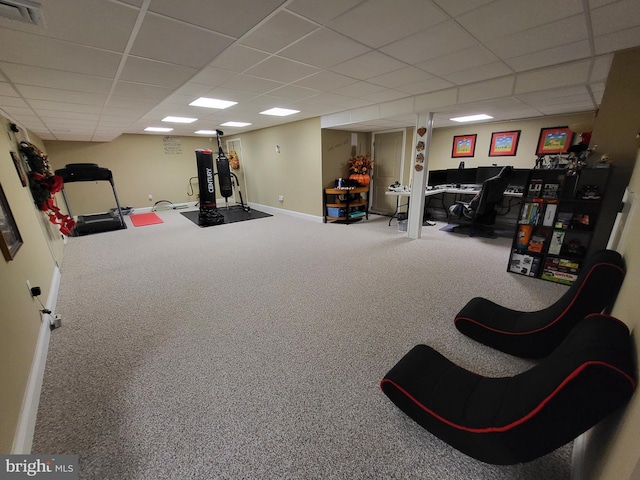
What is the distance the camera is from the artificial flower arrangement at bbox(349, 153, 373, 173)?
19.6 feet

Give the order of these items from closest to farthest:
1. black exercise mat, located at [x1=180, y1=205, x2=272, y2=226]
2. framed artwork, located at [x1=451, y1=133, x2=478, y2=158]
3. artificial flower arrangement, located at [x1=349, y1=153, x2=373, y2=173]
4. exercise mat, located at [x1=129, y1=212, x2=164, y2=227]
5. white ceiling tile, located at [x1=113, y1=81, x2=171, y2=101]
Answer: white ceiling tile, located at [x1=113, y1=81, x2=171, y2=101], framed artwork, located at [x1=451, y1=133, x2=478, y2=158], artificial flower arrangement, located at [x1=349, y1=153, x2=373, y2=173], exercise mat, located at [x1=129, y1=212, x2=164, y2=227], black exercise mat, located at [x1=180, y1=205, x2=272, y2=226]

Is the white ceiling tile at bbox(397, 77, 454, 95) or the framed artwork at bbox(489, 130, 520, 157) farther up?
the white ceiling tile at bbox(397, 77, 454, 95)

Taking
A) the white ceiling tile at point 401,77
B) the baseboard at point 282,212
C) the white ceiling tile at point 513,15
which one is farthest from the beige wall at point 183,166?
the white ceiling tile at point 513,15

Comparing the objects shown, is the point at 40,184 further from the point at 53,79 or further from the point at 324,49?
the point at 324,49

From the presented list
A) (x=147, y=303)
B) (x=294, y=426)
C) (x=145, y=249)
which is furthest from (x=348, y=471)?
(x=145, y=249)

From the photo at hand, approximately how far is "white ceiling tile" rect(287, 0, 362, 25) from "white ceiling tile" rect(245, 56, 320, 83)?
29.7 inches

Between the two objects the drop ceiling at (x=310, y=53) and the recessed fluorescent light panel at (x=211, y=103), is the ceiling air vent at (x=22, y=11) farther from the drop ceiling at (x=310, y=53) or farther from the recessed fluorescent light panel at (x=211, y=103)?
the recessed fluorescent light panel at (x=211, y=103)

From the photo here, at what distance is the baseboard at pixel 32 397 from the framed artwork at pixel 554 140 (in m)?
7.30

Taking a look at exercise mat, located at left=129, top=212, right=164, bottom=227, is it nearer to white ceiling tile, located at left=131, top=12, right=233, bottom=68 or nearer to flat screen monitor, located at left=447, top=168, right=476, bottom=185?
white ceiling tile, located at left=131, top=12, right=233, bottom=68

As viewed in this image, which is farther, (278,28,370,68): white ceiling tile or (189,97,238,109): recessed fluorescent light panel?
(189,97,238,109): recessed fluorescent light panel

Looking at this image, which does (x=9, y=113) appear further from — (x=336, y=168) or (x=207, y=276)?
(x=336, y=168)

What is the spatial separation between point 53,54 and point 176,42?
973 millimetres

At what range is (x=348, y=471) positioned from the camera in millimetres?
1185
